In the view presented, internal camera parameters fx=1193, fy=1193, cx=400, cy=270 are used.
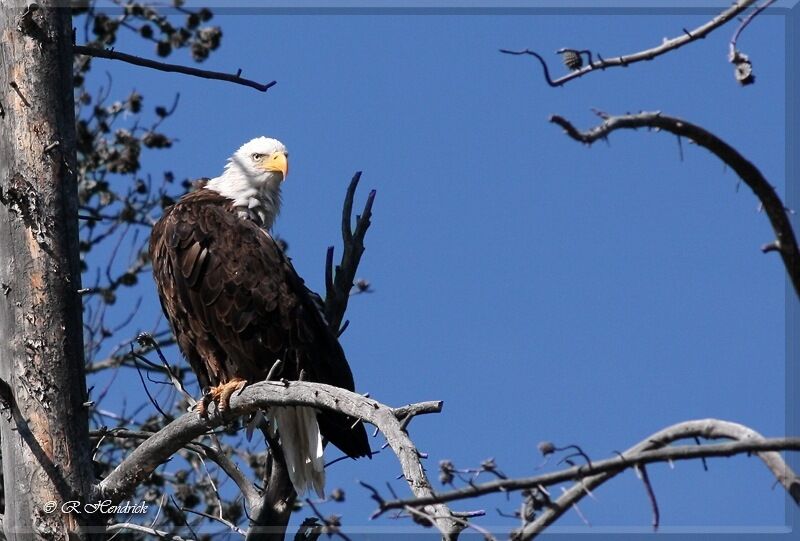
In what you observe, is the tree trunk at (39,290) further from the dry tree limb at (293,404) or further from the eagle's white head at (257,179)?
the eagle's white head at (257,179)

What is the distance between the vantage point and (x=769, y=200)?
2.46 metres

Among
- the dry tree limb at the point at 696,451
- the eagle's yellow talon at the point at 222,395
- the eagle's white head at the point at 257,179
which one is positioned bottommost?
the dry tree limb at the point at 696,451

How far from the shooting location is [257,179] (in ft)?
20.5

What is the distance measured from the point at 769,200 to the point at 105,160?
22.7 ft

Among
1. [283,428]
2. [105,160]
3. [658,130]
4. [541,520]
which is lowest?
[541,520]

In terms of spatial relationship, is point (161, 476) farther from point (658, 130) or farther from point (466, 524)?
point (658, 130)

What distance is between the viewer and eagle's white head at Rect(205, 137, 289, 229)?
6.18 m

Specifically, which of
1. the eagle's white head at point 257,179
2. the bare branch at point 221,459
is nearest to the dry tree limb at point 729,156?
the bare branch at point 221,459

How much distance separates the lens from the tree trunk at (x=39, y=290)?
443 centimetres

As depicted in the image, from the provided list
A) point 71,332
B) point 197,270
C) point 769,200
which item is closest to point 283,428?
point 197,270

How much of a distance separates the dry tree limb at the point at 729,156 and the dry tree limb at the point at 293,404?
98 centimetres

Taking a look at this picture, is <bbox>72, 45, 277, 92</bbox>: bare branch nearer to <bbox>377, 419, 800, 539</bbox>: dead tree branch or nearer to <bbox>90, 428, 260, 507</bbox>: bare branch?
<bbox>90, 428, 260, 507</bbox>: bare branch

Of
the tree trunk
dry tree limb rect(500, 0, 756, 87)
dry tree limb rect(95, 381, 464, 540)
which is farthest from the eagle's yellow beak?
dry tree limb rect(500, 0, 756, 87)

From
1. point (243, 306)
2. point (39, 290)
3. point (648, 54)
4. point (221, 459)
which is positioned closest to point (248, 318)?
point (243, 306)
